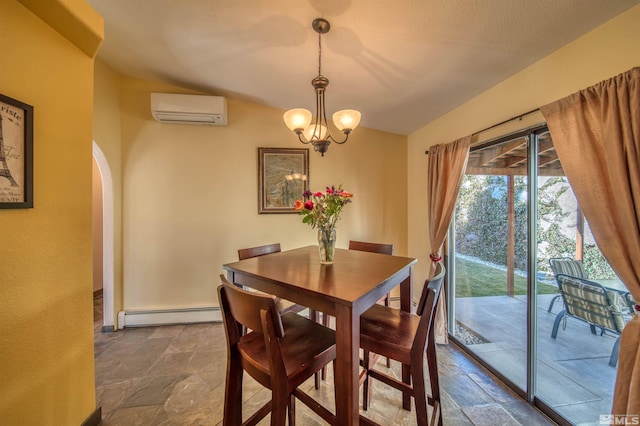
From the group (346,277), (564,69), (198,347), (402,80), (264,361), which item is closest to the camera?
(264,361)

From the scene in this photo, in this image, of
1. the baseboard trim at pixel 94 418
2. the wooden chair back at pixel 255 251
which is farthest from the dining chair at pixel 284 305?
the baseboard trim at pixel 94 418

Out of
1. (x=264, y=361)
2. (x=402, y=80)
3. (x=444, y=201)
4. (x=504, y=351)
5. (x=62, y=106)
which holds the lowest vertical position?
(x=504, y=351)

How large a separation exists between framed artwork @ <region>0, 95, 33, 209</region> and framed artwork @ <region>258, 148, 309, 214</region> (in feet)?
6.29

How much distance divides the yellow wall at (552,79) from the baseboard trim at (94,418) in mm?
3473

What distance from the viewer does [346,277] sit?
4.09ft

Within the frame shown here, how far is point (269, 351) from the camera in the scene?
889 millimetres

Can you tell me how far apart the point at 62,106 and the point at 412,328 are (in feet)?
7.65

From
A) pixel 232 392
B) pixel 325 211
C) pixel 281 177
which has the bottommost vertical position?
pixel 232 392

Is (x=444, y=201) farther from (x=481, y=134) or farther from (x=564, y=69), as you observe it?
(x=564, y=69)

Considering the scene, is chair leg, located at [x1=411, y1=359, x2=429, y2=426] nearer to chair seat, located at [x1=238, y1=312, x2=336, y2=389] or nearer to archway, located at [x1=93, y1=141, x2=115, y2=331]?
chair seat, located at [x1=238, y1=312, x2=336, y2=389]

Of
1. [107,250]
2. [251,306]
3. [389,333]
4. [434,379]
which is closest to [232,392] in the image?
[251,306]

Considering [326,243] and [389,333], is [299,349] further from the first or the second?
[326,243]

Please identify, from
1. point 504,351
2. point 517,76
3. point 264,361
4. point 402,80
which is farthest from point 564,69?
point 264,361

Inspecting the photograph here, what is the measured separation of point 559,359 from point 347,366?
71.4 inches
